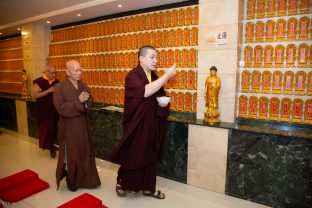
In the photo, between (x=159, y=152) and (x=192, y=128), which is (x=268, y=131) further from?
(x=159, y=152)

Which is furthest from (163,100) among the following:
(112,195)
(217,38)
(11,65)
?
(11,65)

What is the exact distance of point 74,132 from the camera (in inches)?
112

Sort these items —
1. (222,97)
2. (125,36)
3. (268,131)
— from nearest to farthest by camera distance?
1. (268,131)
2. (222,97)
3. (125,36)

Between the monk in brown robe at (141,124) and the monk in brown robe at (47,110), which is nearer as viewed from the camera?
the monk in brown robe at (141,124)

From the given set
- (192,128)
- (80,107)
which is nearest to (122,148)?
(80,107)

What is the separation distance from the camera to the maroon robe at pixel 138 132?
2.46 meters

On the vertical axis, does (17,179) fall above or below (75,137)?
below

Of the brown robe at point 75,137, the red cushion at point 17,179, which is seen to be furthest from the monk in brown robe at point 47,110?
the brown robe at point 75,137

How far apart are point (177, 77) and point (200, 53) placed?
615mm

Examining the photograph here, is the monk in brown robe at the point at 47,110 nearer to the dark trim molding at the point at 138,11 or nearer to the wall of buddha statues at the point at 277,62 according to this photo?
the dark trim molding at the point at 138,11

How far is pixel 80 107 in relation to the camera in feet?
8.93

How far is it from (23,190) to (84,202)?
90 centimetres

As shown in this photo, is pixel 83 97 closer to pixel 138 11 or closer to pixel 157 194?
pixel 157 194

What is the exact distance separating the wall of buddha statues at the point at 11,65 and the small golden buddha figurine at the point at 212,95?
5.58 metres
